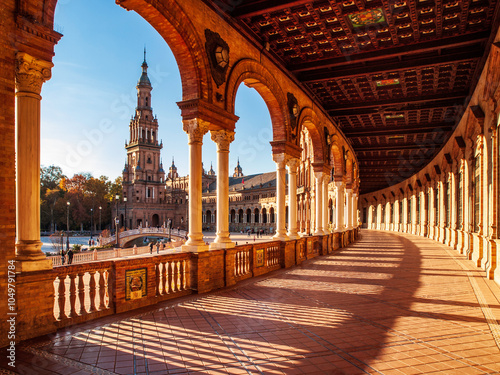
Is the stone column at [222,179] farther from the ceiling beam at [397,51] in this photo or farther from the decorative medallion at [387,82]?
the decorative medallion at [387,82]

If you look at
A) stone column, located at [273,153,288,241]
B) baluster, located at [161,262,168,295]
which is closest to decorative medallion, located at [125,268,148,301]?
baluster, located at [161,262,168,295]

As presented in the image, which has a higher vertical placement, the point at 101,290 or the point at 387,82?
the point at 387,82

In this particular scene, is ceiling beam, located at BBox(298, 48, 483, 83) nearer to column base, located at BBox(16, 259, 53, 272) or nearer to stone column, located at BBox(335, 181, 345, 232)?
stone column, located at BBox(335, 181, 345, 232)

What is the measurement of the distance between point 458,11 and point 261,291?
27.9 feet

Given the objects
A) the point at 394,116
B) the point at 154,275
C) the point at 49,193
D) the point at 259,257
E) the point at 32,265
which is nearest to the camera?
the point at 32,265

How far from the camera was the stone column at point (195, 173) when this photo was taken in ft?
26.6

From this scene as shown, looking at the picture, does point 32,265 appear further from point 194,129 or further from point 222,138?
point 222,138

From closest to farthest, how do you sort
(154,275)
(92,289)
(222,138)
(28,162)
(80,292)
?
(28,162) → (80,292) → (92,289) → (154,275) → (222,138)

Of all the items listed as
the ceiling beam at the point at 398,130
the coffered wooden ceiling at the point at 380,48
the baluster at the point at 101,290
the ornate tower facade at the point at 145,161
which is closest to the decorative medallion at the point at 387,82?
the coffered wooden ceiling at the point at 380,48

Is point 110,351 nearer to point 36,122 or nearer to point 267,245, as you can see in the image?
point 36,122

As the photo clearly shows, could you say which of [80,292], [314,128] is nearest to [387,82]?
[314,128]

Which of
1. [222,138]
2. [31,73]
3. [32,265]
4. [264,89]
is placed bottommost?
[32,265]

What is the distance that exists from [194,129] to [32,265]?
4.38 m

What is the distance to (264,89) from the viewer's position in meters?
11.6
